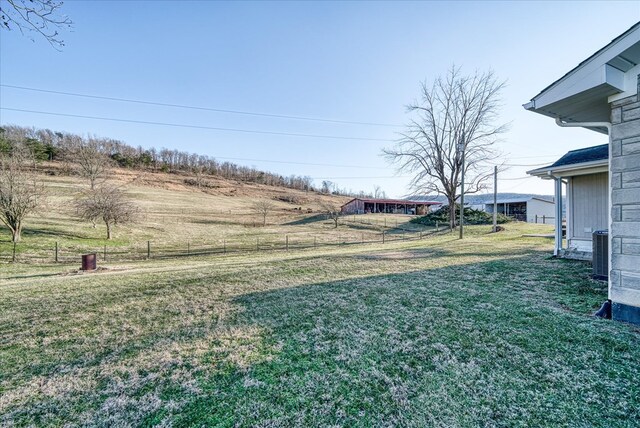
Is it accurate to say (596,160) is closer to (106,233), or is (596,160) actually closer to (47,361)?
(47,361)

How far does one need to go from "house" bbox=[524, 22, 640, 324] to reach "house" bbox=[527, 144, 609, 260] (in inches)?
216

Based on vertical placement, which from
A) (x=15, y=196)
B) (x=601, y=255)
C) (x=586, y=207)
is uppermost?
(x=15, y=196)

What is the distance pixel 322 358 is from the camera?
305 cm

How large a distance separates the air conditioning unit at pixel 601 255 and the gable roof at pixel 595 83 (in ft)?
7.95

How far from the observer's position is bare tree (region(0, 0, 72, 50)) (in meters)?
3.19

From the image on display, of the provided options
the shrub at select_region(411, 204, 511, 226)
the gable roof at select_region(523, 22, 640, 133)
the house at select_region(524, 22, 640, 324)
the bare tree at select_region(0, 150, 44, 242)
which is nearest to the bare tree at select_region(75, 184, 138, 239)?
the bare tree at select_region(0, 150, 44, 242)

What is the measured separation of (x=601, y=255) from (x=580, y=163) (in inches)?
151

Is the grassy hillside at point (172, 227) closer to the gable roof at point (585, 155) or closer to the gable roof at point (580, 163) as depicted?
the gable roof at point (580, 163)

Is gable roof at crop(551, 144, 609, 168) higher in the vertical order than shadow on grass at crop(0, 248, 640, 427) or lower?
higher

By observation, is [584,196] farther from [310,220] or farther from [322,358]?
[310,220]

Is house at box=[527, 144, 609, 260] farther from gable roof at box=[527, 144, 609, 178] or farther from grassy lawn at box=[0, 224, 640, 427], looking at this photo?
grassy lawn at box=[0, 224, 640, 427]

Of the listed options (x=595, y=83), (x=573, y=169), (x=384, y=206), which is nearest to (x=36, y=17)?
(x=595, y=83)

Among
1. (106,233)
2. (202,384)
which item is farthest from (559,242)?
(106,233)

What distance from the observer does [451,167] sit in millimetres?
25781
